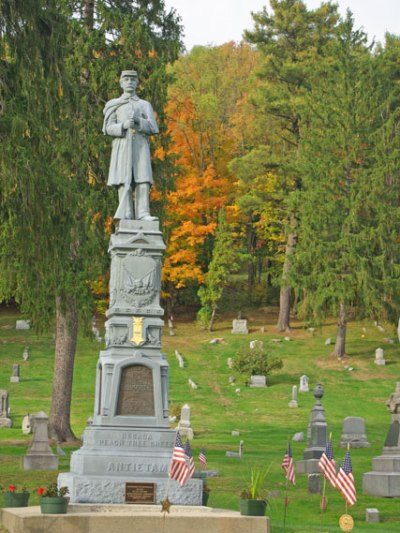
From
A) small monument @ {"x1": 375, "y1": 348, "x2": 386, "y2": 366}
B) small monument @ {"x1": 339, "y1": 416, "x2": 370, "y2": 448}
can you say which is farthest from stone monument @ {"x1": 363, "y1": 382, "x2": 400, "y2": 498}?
small monument @ {"x1": 375, "y1": 348, "x2": 386, "y2": 366}

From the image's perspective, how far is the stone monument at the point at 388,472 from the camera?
1970cm

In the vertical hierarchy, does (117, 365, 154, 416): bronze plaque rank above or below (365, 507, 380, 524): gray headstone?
above

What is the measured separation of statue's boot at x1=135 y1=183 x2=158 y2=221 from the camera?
1678cm

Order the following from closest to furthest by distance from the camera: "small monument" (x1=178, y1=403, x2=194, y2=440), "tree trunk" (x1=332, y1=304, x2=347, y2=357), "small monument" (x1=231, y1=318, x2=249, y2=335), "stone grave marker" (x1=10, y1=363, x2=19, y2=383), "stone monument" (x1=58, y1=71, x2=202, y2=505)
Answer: "stone monument" (x1=58, y1=71, x2=202, y2=505) < "small monument" (x1=178, y1=403, x2=194, y2=440) < "stone grave marker" (x1=10, y1=363, x2=19, y2=383) < "tree trunk" (x1=332, y1=304, x2=347, y2=357) < "small monument" (x1=231, y1=318, x2=249, y2=335)

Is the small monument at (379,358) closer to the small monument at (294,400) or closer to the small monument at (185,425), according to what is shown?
the small monument at (294,400)

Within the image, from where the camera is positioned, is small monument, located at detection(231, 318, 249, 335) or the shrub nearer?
the shrub

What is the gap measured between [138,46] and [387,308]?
23529 mm

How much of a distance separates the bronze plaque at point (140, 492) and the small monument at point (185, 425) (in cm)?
1509

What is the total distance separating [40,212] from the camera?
18.4 metres

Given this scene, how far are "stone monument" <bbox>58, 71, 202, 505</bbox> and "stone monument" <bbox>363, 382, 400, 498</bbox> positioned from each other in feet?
19.0

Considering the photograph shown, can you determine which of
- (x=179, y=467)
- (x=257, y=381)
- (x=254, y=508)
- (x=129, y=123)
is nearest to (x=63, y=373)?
(x=129, y=123)

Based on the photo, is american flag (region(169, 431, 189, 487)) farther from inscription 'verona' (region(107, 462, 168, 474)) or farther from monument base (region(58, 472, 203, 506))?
inscription 'verona' (region(107, 462, 168, 474))

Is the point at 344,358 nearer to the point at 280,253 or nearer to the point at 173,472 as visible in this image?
the point at 280,253

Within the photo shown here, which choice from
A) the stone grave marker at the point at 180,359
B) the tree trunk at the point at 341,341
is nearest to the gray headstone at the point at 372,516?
the stone grave marker at the point at 180,359
